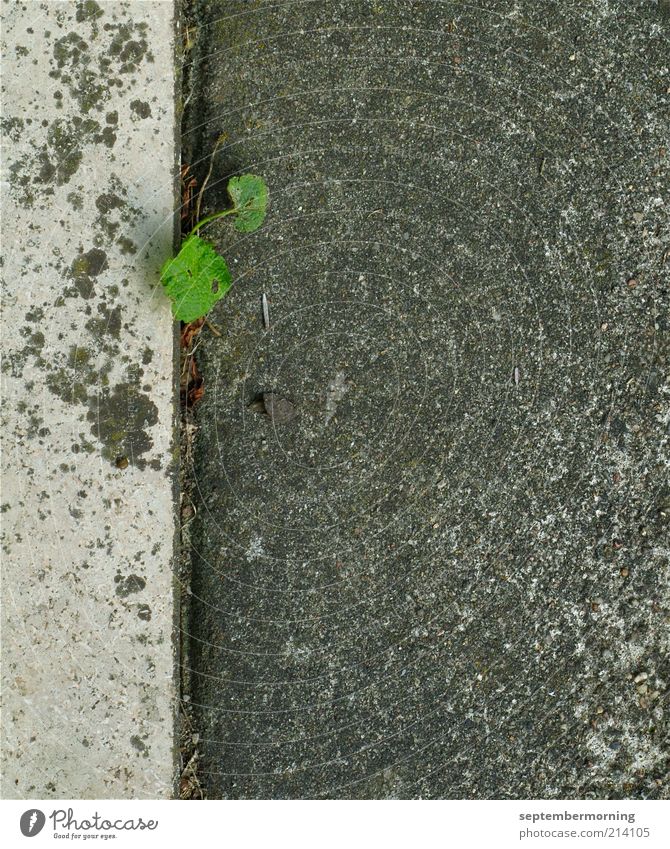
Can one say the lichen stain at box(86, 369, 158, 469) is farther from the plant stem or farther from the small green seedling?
the plant stem

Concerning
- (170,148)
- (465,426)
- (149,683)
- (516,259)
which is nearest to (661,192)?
(516,259)

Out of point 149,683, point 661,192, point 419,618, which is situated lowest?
point 419,618

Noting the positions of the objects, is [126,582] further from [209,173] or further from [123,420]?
[209,173]

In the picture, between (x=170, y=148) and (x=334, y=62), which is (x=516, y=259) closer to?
(x=334, y=62)

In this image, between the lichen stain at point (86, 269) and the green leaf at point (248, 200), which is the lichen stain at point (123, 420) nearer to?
the lichen stain at point (86, 269)

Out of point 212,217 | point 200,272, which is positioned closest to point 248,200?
point 212,217

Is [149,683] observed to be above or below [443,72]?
below

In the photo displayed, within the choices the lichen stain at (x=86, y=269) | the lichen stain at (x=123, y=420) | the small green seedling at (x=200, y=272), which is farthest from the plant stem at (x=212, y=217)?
the lichen stain at (x=123, y=420)
